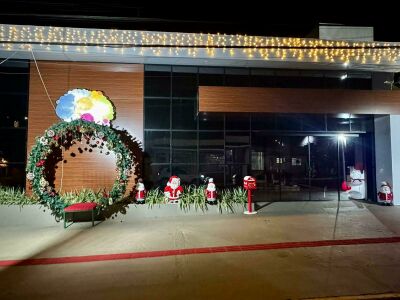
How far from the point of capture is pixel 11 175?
35.7ft

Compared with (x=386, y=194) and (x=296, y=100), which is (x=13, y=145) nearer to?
(x=296, y=100)

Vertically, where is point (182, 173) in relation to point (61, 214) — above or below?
above

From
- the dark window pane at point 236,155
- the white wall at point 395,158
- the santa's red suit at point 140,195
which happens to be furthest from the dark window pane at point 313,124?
the santa's red suit at point 140,195

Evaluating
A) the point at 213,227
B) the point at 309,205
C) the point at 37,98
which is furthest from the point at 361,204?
the point at 37,98

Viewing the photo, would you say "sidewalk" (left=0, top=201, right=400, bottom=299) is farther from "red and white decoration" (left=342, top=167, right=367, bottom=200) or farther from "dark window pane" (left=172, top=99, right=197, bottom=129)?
"dark window pane" (left=172, top=99, right=197, bottom=129)

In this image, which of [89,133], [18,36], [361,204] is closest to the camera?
[18,36]

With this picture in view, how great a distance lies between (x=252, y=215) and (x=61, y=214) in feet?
19.6

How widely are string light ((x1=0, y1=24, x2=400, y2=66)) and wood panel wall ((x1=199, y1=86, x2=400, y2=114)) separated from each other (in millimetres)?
1376

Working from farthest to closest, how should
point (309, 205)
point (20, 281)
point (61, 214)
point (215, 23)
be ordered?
point (215, 23), point (309, 205), point (61, 214), point (20, 281)

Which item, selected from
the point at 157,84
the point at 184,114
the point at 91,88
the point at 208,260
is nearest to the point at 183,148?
the point at 184,114

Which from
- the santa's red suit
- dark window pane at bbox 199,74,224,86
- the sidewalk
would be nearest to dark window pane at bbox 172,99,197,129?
dark window pane at bbox 199,74,224,86

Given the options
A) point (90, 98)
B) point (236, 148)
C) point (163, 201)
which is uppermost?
point (90, 98)

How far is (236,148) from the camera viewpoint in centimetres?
1205

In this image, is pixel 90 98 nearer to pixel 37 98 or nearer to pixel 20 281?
pixel 37 98
